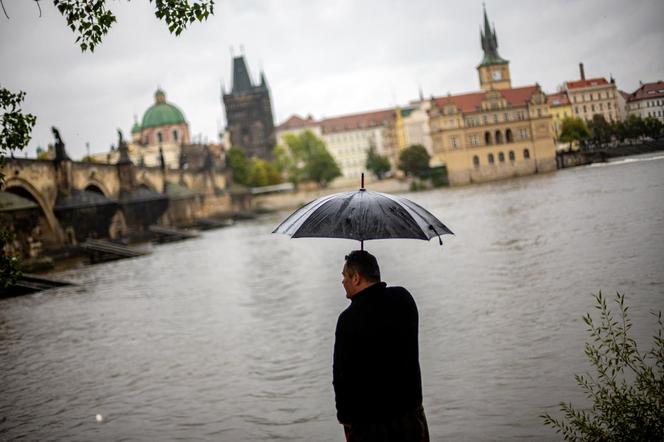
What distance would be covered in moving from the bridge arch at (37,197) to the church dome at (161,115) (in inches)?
3490

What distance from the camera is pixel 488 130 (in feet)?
310

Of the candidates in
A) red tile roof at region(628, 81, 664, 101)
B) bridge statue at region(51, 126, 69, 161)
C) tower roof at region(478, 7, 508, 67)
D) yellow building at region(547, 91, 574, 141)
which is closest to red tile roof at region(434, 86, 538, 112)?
tower roof at region(478, 7, 508, 67)

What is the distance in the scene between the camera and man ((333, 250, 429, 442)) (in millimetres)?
3773

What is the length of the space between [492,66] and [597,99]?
293 feet

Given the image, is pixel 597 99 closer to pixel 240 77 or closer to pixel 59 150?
pixel 59 150

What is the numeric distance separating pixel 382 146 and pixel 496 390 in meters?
144

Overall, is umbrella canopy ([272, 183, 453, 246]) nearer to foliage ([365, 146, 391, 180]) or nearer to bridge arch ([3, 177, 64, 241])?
bridge arch ([3, 177, 64, 241])

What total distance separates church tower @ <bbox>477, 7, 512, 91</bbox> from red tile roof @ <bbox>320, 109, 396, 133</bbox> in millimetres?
44450

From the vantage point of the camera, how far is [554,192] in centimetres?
3900

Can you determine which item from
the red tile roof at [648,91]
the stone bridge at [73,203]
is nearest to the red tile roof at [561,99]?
the red tile roof at [648,91]

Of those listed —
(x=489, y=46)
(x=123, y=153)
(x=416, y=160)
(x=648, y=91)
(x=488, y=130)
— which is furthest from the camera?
(x=489, y=46)

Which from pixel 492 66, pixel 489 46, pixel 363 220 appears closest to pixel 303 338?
pixel 363 220

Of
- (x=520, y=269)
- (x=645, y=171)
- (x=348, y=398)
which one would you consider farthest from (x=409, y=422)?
(x=645, y=171)

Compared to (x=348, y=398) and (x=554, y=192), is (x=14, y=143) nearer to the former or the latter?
(x=348, y=398)
